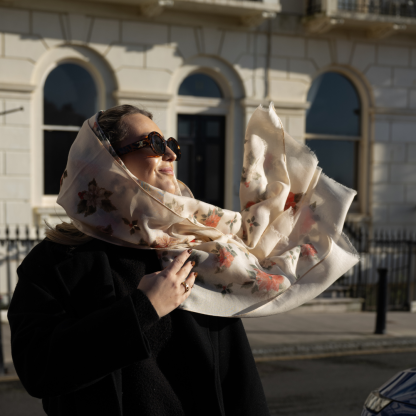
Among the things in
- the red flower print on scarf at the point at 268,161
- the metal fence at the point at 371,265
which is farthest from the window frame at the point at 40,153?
the red flower print on scarf at the point at 268,161

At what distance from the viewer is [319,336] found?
870cm

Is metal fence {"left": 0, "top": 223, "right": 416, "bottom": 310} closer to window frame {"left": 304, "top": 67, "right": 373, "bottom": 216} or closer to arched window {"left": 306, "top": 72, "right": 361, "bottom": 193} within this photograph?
window frame {"left": 304, "top": 67, "right": 373, "bottom": 216}

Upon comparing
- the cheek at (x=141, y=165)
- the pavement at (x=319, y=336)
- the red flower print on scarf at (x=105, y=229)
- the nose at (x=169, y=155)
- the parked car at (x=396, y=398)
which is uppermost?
the nose at (x=169, y=155)

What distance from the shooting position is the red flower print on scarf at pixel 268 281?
207 cm

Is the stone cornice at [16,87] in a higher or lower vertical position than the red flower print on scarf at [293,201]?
higher

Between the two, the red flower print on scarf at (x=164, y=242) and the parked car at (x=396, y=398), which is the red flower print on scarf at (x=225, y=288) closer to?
the red flower print on scarf at (x=164, y=242)

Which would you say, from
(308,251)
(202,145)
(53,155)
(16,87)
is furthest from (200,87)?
(308,251)

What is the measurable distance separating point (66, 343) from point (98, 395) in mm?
227

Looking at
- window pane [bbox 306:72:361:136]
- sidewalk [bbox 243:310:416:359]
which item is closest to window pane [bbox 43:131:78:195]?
sidewalk [bbox 243:310:416:359]

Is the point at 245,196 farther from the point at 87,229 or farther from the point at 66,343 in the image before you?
the point at 66,343

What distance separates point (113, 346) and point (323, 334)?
25.2 ft

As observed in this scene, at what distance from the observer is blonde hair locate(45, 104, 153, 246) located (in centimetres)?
188

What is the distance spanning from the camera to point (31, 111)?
11.3 metres

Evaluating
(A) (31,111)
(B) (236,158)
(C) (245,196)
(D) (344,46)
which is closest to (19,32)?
(A) (31,111)
